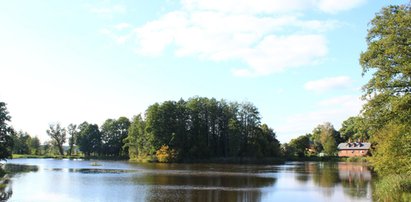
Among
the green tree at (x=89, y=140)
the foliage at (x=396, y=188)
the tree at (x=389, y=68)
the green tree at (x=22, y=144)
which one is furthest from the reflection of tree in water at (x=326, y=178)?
the green tree at (x=22, y=144)

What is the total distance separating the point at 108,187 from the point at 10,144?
58.4 feet

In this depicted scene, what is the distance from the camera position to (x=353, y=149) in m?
122

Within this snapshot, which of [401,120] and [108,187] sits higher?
[401,120]

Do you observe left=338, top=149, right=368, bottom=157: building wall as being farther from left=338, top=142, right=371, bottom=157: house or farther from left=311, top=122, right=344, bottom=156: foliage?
left=311, top=122, right=344, bottom=156: foliage

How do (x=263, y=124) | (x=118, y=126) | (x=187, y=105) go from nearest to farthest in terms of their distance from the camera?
1. (x=187, y=105)
2. (x=263, y=124)
3. (x=118, y=126)

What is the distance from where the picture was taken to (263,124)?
120938 mm

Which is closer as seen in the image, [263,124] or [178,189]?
[178,189]

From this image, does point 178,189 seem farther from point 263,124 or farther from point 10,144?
point 263,124

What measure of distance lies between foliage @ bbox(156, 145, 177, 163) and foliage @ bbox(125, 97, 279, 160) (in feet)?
4.63

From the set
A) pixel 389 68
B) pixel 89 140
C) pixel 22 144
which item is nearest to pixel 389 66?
pixel 389 68

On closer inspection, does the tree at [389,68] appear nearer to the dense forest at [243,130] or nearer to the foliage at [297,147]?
the dense forest at [243,130]

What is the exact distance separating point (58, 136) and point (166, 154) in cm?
6182

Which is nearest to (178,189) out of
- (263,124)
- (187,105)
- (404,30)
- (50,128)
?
(404,30)

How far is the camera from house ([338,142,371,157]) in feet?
393
